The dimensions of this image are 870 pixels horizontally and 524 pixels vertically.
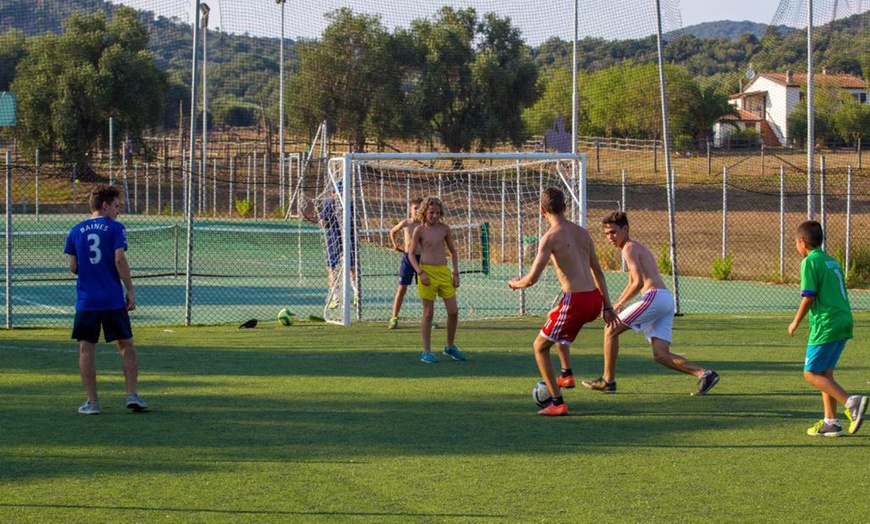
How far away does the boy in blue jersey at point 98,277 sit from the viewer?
8.23m

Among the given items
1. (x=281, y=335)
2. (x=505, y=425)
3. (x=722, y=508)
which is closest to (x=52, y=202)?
(x=281, y=335)

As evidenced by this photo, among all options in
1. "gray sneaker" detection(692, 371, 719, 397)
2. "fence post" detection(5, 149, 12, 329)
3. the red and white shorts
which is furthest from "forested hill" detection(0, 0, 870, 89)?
the red and white shorts

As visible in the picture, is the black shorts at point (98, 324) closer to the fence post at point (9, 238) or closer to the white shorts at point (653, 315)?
the white shorts at point (653, 315)

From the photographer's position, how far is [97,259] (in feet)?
27.0

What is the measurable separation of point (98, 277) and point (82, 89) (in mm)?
31267

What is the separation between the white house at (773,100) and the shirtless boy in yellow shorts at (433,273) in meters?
13.9

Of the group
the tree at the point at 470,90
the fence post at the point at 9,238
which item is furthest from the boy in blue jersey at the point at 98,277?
the tree at the point at 470,90

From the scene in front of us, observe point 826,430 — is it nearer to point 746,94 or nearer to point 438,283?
point 438,283

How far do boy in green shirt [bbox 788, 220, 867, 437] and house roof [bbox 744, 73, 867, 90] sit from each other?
657 inches

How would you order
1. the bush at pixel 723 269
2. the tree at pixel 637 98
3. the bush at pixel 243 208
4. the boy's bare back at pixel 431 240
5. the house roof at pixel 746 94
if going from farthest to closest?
the bush at pixel 243 208 → the house roof at pixel 746 94 → the tree at pixel 637 98 → the bush at pixel 723 269 → the boy's bare back at pixel 431 240

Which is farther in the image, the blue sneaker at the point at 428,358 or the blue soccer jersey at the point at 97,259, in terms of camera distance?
the blue sneaker at the point at 428,358

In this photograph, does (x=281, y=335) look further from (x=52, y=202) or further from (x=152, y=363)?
(x=52, y=202)

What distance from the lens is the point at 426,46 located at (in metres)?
30.3

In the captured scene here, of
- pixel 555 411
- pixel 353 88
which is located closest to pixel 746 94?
pixel 353 88
